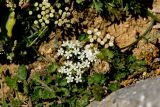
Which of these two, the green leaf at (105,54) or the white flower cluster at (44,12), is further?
the green leaf at (105,54)

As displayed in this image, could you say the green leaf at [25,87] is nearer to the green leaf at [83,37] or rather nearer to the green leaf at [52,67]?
the green leaf at [52,67]

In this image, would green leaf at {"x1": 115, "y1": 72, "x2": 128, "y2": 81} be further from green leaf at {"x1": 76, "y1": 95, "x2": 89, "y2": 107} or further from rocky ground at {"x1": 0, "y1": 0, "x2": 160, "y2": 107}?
green leaf at {"x1": 76, "y1": 95, "x2": 89, "y2": 107}

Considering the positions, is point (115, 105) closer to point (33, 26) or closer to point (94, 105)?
point (94, 105)

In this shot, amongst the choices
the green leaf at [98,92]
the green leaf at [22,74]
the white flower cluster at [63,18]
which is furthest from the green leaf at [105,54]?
the green leaf at [22,74]

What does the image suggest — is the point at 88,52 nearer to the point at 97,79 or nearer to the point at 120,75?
the point at 97,79

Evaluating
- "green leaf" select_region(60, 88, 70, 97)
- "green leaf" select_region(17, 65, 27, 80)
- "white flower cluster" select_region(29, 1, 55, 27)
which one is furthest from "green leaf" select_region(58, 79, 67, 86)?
"white flower cluster" select_region(29, 1, 55, 27)
